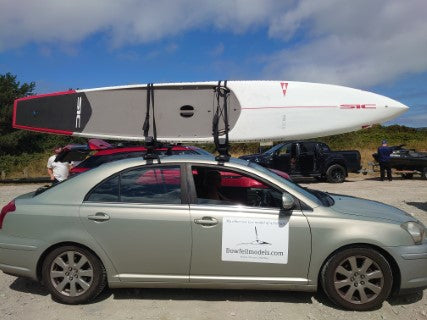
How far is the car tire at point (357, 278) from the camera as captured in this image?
404 cm

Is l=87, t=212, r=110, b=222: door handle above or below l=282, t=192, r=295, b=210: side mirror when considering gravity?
below

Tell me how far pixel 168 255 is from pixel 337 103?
344 cm

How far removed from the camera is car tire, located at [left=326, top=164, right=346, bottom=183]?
17297mm

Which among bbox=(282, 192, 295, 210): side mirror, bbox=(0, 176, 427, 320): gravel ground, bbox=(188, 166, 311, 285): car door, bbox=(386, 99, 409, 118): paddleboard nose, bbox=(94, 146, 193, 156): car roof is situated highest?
bbox=(386, 99, 409, 118): paddleboard nose

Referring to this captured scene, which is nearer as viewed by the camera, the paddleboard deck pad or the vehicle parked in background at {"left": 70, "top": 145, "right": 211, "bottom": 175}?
the paddleboard deck pad

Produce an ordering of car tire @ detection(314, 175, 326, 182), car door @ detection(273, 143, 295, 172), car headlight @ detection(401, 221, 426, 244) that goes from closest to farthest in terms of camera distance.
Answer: car headlight @ detection(401, 221, 426, 244)
car door @ detection(273, 143, 295, 172)
car tire @ detection(314, 175, 326, 182)

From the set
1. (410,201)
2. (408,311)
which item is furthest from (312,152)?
(408,311)

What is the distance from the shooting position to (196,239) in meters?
4.09

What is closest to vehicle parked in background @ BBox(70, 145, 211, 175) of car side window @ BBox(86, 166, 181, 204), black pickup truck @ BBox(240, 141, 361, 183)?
car side window @ BBox(86, 166, 181, 204)

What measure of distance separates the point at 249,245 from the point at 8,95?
27019mm

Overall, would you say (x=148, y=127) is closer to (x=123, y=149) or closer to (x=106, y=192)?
(x=106, y=192)

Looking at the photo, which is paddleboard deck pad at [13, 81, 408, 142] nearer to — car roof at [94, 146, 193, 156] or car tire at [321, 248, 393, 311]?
car tire at [321, 248, 393, 311]

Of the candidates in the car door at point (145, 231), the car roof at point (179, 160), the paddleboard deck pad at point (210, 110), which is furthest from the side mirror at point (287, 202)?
the paddleboard deck pad at point (210, 110)

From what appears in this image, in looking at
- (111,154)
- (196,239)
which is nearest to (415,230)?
(196,239)
